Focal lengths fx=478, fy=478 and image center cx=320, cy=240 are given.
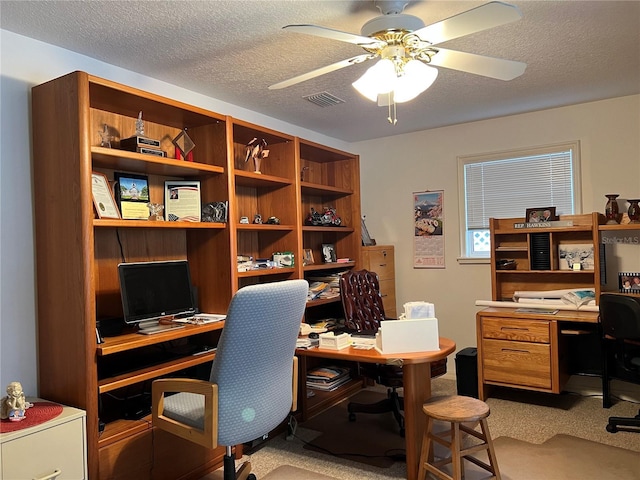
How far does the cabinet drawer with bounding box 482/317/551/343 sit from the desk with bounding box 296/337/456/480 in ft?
4.13

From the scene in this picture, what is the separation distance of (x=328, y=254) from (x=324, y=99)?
141 centimetres

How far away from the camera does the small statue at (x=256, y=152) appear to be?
3551 mm

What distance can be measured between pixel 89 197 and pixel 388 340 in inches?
64.4

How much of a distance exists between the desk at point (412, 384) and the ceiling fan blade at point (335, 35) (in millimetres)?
1523

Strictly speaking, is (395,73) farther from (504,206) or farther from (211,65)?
(504,206)

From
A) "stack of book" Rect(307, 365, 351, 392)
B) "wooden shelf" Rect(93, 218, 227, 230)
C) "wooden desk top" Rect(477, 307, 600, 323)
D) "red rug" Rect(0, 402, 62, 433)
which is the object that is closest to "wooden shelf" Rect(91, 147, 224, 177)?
"wooden shelf" Rect(93, 218, 227, 230)

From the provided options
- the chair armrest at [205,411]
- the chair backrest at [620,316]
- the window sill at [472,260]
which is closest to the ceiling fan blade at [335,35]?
the chair armrest at [205,411]

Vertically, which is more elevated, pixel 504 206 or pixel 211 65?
pixel 211 65

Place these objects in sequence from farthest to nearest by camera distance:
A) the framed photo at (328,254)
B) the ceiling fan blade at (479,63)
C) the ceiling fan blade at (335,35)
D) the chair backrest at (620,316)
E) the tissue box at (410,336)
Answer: the framed photo at (328,254)
the chair backrest at (620,316)
the tissue box at (410,336)
the ceiling fan blade at (479,63)
the ceiling fan blade at (335,35)

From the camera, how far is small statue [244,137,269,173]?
3.55 meters

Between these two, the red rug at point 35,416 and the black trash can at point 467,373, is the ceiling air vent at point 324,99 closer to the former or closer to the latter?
the black trash can at point 467,373

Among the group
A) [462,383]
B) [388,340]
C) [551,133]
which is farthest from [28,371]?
[551,133]

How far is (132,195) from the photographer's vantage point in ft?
9.18

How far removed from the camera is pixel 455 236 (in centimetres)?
462
